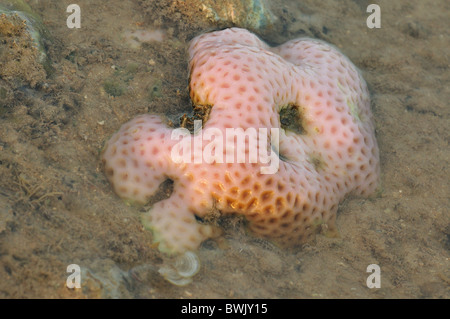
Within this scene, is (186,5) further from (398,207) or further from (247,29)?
(398,207)

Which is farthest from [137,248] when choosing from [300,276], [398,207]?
[398,207]

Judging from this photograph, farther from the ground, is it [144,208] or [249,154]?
[249,154]

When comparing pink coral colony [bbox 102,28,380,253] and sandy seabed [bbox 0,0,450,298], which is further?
pink coral colony [bbox 102,28,380,253]

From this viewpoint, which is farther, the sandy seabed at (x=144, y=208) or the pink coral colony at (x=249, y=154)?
the pink coral colony at (x=249, y=154)
